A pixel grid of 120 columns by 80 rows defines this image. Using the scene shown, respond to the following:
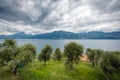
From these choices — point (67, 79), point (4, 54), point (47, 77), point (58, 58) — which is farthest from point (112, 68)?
point (4, 54)

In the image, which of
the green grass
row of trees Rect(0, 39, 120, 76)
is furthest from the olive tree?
the green grass

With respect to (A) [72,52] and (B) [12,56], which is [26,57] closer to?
(B) [12,56]

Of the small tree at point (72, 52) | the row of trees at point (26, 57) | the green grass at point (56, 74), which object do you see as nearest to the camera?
the row of trees at point (26, 57)

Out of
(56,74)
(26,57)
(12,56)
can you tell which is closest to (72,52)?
(56,74)

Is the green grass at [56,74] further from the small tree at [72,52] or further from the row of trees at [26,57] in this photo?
the small tree at [72,52]

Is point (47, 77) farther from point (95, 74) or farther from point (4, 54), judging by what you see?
point (95, 74)

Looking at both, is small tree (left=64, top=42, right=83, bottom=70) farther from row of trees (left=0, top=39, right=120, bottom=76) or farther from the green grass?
the green grass

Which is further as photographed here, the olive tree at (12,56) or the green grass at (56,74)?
the green grass at (56,74)

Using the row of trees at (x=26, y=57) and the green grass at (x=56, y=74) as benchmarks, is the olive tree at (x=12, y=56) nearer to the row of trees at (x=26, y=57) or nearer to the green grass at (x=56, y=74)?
the row of trees at (x=26, y=57)

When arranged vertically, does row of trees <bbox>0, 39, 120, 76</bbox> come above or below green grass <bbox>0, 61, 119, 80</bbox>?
above

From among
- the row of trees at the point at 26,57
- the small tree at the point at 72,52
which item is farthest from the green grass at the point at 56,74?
the small tree at the point at 72,52

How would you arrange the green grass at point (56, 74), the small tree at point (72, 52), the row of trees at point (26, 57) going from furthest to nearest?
the small tree at point (72, 52), the green grass at point (56, 74), the row of trees at point (26, 57)

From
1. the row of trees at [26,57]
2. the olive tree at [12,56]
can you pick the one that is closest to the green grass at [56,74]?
the row of trees at [26,57]

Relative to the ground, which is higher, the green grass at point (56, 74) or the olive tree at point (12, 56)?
the olive tree at point (12, 56)
